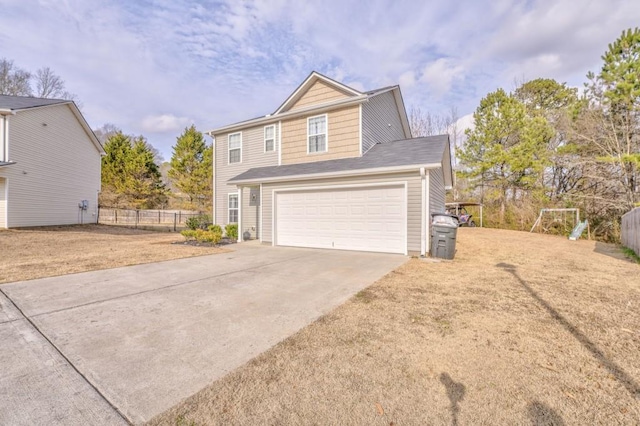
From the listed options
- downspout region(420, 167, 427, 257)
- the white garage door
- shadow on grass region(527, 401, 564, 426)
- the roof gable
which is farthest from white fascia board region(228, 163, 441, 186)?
shadow on grass region(527, 401, 564, 426)

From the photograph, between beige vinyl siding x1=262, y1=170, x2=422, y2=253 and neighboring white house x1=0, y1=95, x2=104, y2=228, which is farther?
neighboring white house x1=0, y1=95, x2=104, y2=228

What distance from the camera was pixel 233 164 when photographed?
1389 cm

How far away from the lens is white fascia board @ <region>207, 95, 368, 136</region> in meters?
10.4

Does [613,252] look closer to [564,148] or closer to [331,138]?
[564,148]

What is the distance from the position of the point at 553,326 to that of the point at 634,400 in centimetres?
140

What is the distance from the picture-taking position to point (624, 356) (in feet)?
8.79

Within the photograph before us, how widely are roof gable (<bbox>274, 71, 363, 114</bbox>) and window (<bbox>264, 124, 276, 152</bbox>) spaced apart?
797 mm

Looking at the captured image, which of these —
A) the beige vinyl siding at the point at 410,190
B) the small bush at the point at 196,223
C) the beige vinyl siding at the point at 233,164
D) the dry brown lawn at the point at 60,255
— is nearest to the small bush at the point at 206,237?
the dry brown lawn at the point at 60,255

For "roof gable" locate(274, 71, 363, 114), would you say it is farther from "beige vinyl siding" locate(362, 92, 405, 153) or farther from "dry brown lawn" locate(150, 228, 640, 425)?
"dry brown lawn" locate(150, 228, 640, 425)

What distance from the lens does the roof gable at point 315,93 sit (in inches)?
456

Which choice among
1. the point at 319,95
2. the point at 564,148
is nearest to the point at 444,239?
the point at 319,95

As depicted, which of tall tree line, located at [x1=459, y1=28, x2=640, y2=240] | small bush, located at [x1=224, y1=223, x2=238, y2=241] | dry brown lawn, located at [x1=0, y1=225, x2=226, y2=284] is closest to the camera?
dry brown lawn, located at [x1=0, y1=225, x2=226, y2=284]

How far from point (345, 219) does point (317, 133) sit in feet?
13.8

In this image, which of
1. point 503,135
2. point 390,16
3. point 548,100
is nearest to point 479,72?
point 503,135
